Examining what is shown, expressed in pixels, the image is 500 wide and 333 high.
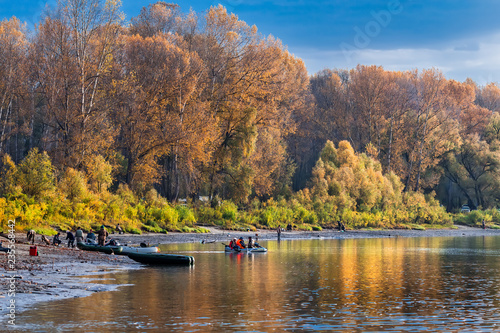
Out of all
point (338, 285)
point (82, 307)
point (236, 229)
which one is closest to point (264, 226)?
point (236, 229)

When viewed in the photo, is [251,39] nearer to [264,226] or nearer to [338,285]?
[264,226]

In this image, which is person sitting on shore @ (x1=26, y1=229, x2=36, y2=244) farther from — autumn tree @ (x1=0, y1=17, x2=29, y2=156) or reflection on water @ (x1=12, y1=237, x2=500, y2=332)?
autumn tree @ (x1=0, y1=17, x2=29, y2=156)

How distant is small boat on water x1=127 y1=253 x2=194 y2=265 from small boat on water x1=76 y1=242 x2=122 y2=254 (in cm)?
275

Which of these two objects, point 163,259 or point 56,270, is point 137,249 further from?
point 56,270

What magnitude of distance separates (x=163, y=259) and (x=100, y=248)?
5.64 metres

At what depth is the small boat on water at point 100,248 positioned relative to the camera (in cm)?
3925

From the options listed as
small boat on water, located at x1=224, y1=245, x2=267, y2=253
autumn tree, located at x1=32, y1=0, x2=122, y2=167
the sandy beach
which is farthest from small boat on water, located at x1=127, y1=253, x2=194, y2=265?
autumn tree, located at x1=32, y1=0, x2=122, y2=167

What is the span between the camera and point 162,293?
25234mm

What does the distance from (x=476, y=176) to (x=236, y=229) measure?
48697mm

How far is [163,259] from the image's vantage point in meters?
36.2

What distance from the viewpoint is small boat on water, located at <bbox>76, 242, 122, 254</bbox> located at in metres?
39.2

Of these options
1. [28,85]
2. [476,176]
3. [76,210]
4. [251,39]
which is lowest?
[76,210]

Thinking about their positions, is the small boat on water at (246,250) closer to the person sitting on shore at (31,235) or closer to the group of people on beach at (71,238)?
the group of people on beach at (71,238)

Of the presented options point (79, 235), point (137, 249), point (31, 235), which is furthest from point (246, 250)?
point (31, 235)
